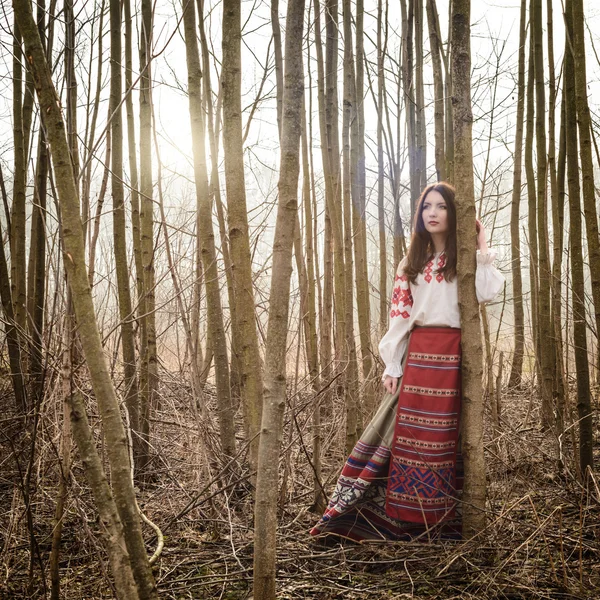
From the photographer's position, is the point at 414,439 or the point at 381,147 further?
the point at 381,147

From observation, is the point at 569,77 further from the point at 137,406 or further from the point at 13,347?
the point at 13,347

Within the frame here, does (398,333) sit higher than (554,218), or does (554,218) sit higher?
(554,218)

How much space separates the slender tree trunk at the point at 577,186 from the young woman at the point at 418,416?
55cm

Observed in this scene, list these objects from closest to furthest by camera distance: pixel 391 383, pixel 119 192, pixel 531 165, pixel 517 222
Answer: pixel 391 383 < pixel 119 192 < pixel 531 165 < pixel 517 222

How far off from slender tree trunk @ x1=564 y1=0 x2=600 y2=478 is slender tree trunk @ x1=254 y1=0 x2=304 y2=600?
1.49 m

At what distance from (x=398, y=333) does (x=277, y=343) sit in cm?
112

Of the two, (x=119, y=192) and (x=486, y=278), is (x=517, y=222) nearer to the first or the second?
(x=486, y=278)

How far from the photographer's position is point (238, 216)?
1883 millimetres

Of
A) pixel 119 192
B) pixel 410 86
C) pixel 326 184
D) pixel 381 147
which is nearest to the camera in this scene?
pixel 119 192

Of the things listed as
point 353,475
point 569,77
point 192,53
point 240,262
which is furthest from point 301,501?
point 569,77

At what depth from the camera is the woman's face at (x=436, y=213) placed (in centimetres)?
246

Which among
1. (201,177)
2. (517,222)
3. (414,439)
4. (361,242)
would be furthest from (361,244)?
(517,222)

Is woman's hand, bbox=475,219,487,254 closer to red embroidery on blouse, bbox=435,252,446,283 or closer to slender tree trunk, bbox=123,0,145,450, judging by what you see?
red embroidery on blouse, bbox=435,252,446,283

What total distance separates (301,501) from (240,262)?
4.81 feet
